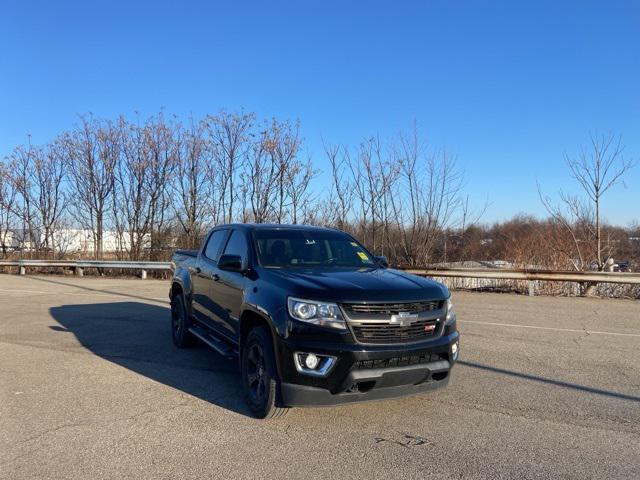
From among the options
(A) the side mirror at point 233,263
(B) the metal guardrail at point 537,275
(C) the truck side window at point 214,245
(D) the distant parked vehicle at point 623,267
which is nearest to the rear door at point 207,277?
(C) the truck side window at point 214,245

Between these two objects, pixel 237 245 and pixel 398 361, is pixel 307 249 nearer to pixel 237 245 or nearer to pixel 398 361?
pixel 237 245

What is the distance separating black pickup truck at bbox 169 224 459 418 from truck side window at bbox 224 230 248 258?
27 cm

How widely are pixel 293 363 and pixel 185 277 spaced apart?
13.2 ft

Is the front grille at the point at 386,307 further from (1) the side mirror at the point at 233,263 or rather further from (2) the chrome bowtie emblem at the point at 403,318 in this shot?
(1) the side mirror at the point at 233,263

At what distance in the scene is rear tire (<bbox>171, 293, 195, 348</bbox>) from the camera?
7.60 metres

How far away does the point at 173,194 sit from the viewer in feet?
78.7

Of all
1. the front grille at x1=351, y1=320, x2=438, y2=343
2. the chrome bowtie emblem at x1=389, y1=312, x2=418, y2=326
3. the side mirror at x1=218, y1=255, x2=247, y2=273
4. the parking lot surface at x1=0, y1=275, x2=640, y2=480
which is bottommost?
the parking lot surface at x1=0, y1=275, x2=640, y2=480

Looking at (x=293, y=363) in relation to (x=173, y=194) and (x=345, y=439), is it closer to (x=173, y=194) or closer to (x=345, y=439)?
(x=345, y=439)

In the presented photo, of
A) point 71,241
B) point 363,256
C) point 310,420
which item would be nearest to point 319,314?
point 310,420

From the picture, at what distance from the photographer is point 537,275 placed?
1405 centimetres

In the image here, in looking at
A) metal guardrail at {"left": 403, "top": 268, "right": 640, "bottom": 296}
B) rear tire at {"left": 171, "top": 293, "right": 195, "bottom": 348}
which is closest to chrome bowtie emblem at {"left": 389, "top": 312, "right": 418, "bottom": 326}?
rear tire at {"left": 171, "top": 293, "right": 195, "bottom": 348}

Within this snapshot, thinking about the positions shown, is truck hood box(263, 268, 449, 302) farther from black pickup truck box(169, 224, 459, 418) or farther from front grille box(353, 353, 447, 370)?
front grille box(353, 353, 447, 370)

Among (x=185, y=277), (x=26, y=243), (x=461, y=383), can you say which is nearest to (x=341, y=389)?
(x=461, y=383)

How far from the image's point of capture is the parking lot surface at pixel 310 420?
3.77 metres
